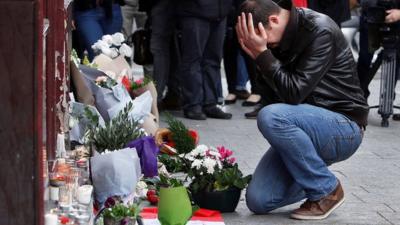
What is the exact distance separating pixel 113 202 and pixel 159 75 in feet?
14.2

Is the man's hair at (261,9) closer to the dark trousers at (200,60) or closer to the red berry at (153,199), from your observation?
the red berry at (153,199)

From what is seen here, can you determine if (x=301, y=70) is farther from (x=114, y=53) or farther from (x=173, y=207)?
(x=114, y=53)

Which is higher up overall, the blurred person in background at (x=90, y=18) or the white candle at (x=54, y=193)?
the white candle at (x=54, y=193)

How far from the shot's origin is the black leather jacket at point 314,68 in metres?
5.43

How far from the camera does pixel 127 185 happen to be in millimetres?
5453

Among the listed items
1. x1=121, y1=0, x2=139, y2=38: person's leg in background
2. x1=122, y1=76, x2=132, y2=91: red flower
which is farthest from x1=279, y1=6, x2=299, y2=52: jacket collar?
x1=121, y1=0, x2=139, y2=38: person's leg in background

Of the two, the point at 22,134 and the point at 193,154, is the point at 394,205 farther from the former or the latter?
the point at 22,134

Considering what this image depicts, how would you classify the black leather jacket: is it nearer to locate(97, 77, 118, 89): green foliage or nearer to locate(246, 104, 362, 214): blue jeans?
locate(246, 104, 362, 214): blue jeans

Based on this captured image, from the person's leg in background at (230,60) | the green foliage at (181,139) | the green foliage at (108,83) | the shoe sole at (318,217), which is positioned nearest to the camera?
the shoe sole at (318,217)

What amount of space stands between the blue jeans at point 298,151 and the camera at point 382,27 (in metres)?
3.82

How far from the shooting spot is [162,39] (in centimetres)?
949

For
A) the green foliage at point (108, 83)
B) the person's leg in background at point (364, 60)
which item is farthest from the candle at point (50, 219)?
the person's leg in background at point (364, 60)

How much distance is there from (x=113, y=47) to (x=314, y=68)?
292cm

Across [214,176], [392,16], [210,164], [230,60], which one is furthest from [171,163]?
[230,60]
